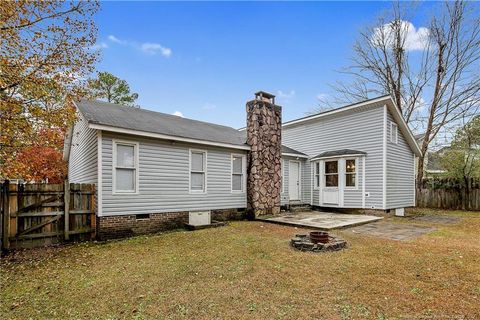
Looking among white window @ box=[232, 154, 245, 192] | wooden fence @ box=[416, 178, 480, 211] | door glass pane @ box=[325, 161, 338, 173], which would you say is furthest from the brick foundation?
wooden fence @ box=[416, 178, 480, 211]

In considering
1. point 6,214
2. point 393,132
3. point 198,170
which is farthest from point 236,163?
point 393,132

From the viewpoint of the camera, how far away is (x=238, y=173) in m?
11.3

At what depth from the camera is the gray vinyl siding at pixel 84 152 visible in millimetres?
8172

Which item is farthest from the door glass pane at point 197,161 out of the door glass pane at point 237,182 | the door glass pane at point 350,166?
the door glass pane at point 350,166

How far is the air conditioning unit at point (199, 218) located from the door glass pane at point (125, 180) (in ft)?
7.45

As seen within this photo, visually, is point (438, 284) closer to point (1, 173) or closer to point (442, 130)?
point (1, 173)

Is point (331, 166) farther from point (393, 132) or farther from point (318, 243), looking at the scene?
point (318, 243)

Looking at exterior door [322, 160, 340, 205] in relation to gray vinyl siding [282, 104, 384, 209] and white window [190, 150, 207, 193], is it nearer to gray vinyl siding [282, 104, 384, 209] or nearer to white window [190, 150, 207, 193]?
gray vinyl siding [282, 104, 384, 209]

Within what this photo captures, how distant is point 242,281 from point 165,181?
17.6ft

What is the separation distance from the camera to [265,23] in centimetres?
1369

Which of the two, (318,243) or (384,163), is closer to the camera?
(318,243)

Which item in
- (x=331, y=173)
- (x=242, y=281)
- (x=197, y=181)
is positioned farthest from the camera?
(x=331, y=173)

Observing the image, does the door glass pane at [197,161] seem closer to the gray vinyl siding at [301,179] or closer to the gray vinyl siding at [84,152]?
the gray vinyl siding at [84,152]

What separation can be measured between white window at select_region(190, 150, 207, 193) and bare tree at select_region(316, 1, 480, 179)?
12924 mm
